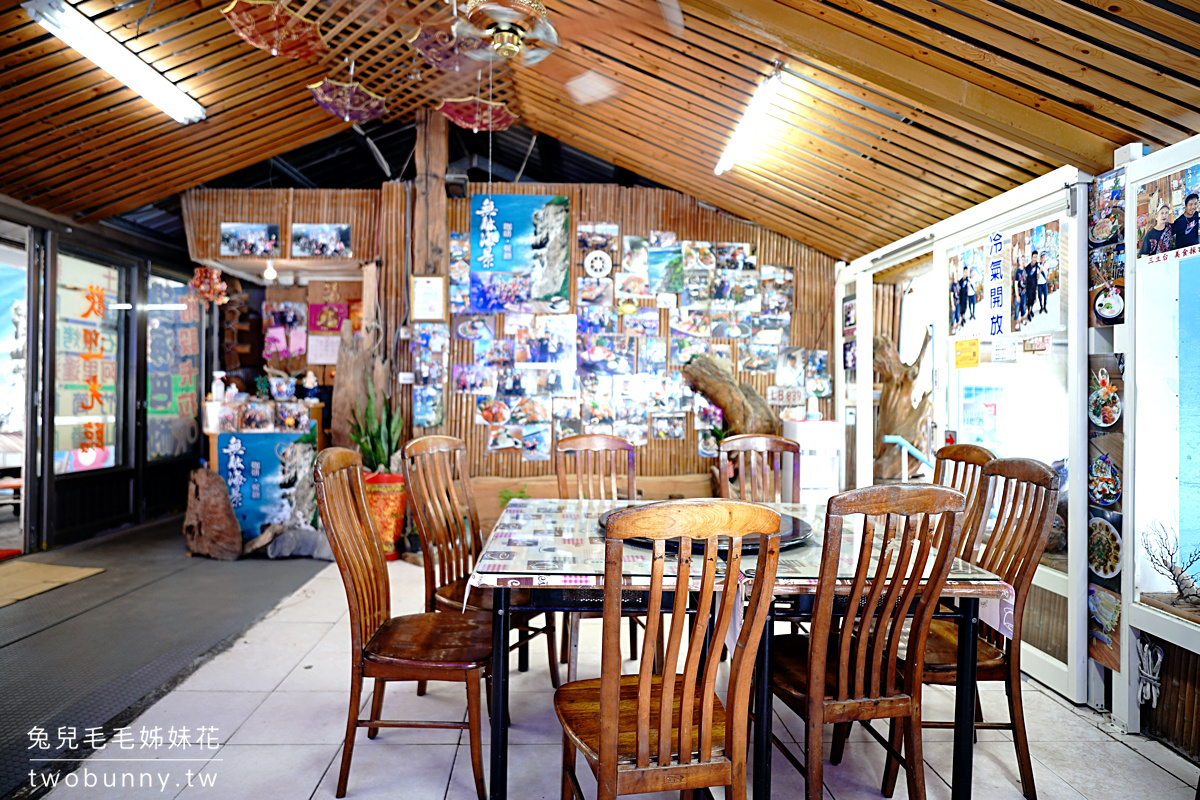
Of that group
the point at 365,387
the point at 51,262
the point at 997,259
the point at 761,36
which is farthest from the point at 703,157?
the point at 51,262

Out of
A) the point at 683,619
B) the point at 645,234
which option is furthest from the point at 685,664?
the point at 645,234

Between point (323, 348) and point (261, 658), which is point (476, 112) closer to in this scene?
point (261, 658)

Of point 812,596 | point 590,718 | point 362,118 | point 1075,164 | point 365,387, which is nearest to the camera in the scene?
point 590,718

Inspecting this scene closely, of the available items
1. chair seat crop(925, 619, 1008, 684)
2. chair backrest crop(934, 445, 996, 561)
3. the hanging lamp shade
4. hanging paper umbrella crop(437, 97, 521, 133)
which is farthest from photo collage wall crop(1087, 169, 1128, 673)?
the hanging lamp shade

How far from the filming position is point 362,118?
15.2ft

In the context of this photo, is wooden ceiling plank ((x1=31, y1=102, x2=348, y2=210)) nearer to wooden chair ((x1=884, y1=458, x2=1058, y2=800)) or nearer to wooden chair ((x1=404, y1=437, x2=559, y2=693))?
wooden chair ((x1=404, y1=437, x2=559, y2=693))

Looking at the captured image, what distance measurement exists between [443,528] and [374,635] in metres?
0.68

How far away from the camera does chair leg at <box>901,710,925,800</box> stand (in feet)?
6.76

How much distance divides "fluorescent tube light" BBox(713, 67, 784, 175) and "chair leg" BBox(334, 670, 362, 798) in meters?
3.61

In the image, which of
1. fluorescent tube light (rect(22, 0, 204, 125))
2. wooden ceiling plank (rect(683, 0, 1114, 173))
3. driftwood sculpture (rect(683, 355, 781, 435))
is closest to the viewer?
wooden ceiling plank (rect(683, 0, 1114, 173))

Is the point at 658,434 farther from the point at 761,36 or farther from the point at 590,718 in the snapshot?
the point at 590,718

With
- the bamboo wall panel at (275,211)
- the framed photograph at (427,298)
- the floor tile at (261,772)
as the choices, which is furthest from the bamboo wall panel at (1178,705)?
the bamboo wall panel at (275,211)

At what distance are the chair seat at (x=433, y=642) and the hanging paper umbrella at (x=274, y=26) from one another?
2560 mm

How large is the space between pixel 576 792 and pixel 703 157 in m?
4.64
